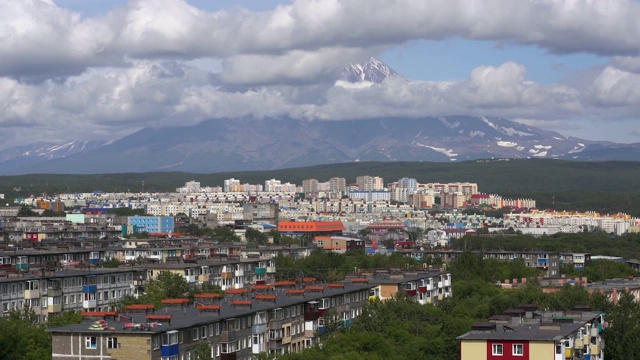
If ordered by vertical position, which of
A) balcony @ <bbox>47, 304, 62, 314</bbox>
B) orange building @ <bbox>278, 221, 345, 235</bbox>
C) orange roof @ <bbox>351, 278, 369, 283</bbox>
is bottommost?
balcony @ <bbox>47, 304, 62, 314</bbox>

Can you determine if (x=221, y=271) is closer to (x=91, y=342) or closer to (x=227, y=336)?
(x=227, y=336)

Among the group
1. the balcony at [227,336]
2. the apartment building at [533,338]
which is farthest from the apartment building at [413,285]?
the balcony at [227,336]

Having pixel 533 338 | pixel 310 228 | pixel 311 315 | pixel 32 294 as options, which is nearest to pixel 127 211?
pixel 310 228

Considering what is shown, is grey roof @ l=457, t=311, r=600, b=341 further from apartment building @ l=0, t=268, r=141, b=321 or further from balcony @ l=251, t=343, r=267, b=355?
apartment building @ l=0, t=268, r=141, b=321

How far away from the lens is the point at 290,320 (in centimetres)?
4091

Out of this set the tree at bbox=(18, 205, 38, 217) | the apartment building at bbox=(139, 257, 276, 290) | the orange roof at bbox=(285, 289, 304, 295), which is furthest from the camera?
the tree at bbox=(18, 205, 38, 217)

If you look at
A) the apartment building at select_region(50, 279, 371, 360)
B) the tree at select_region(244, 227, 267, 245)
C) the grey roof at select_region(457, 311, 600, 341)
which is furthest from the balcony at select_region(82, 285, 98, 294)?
the tree at select_region(244, 227, 267, 245)

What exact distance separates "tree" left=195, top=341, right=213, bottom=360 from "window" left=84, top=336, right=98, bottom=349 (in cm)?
242

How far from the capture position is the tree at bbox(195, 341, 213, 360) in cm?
3158

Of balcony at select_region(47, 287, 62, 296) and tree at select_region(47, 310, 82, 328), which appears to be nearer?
tree at select_region(47, 310, 82, 328)

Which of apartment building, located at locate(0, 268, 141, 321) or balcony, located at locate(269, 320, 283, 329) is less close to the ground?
apartment building, located at locate(0, 268, 141, 321)

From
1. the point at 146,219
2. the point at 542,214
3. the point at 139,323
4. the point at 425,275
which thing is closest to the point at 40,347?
the point at 139,323

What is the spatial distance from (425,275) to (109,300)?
1483 cm

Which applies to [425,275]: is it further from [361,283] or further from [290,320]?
[290,320]
